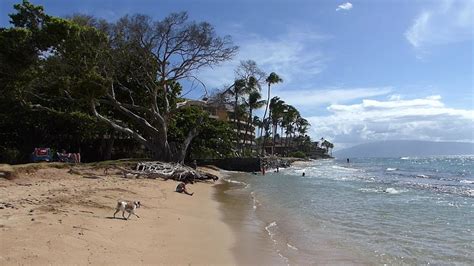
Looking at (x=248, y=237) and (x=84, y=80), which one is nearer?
(x=248, y=237)

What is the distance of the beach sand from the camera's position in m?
6.21

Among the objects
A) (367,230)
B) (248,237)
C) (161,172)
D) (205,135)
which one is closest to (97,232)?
(248,237)

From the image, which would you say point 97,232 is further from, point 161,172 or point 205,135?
point 205,135

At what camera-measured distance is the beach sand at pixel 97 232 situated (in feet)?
20.4

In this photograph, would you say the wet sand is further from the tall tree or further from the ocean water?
the tall tree

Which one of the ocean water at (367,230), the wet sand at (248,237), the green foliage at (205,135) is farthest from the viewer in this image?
the green foliage at (205,135)

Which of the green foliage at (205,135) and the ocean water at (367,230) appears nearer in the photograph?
the ocean water at (367,230)

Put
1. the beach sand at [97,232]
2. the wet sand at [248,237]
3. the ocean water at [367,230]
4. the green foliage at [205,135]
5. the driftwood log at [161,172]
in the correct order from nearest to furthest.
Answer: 1. the beach sand at [97,232]
2. the wet sand at [248,237]
3. the ocean water at [367,230]
4. the driftwood log at [161,172]
5. the green foliage at [205,135]

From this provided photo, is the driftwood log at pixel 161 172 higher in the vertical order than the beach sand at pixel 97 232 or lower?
higher

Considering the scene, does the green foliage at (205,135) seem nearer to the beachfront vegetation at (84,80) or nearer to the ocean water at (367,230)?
the beachfront vegetation at (84,80)

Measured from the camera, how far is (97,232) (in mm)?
7883

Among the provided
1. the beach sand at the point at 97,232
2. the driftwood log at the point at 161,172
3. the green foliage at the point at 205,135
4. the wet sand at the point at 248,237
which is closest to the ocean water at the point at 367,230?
the wet sand at the point at 248,237

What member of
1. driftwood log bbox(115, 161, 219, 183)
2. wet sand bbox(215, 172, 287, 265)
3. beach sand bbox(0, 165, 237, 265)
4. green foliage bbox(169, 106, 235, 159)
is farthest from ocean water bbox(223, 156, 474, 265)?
green foliage bbox(169, 106, 235, 159)

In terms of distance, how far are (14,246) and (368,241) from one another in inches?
317
